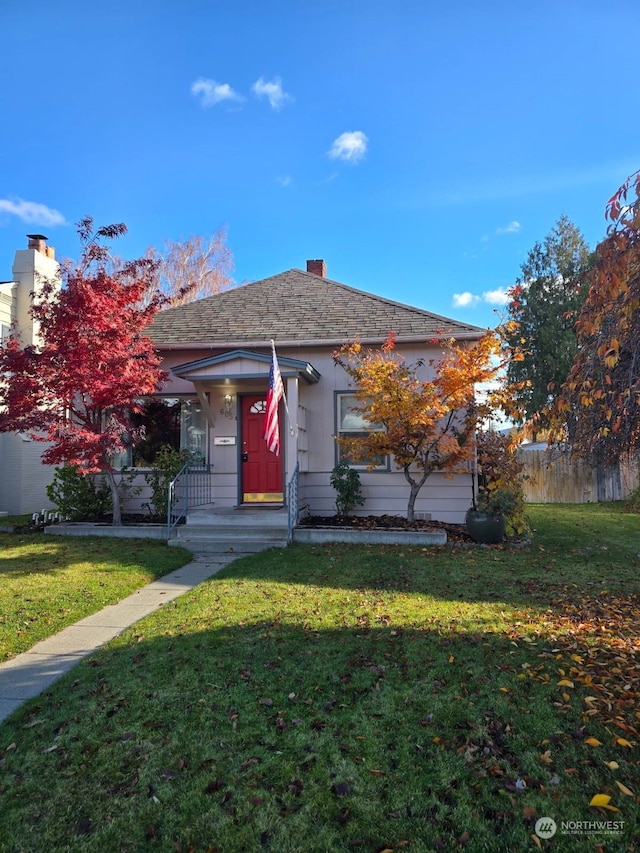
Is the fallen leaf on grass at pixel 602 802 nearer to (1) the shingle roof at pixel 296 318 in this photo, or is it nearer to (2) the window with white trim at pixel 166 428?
(1) the shingle roof at pixel 296 318

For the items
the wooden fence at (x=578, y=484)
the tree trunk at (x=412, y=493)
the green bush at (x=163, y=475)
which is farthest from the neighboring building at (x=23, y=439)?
the wooden fence at (x=578, y=484)

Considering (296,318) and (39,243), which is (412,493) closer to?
(296,318)

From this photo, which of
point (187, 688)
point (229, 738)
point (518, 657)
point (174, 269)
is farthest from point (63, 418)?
point (174, 269)

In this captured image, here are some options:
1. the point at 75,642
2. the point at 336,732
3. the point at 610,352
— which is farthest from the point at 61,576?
the point at 610,352

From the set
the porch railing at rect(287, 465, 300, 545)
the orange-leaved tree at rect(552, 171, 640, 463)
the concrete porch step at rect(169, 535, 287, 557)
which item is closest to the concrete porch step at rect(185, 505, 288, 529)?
the porch railing at rect(287, 465, 300, 545)

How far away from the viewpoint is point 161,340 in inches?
456

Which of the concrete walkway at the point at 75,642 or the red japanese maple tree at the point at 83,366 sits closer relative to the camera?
the concrete walkway at the point at 75,642

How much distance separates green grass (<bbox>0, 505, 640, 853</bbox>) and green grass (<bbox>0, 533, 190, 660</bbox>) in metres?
0.97

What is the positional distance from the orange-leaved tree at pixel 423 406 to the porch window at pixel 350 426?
69 centimetres

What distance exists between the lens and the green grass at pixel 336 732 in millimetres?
2295

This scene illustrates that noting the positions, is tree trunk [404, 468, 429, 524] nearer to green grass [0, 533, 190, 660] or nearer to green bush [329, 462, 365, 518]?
green bush [329, 462, 365, 518]

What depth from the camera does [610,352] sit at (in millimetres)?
3062

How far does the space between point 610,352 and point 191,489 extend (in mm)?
9077

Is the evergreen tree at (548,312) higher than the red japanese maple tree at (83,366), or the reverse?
the evergreen tree at (548,312)
